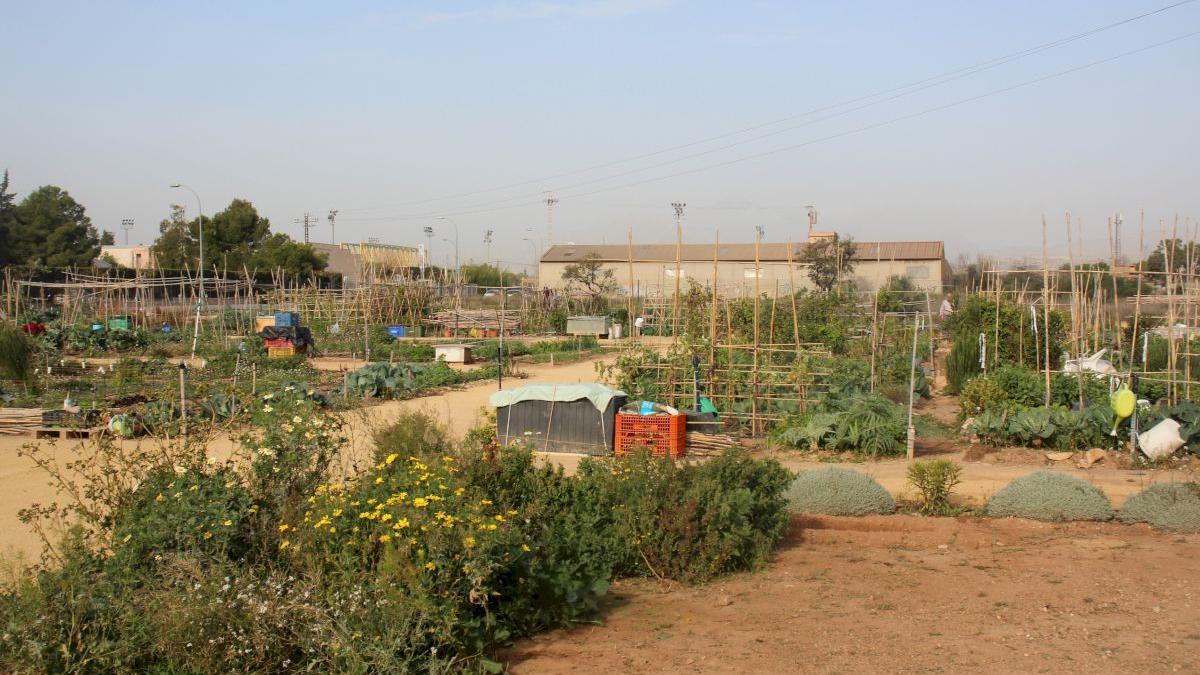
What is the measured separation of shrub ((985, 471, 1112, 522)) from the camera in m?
9.73

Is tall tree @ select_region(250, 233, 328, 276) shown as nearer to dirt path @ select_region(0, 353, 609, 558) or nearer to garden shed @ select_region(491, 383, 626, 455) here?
dirt path @ select_region(0, 353, 609, 558)

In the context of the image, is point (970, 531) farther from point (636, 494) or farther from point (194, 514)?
point (194, 514)

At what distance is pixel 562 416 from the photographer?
547 inches

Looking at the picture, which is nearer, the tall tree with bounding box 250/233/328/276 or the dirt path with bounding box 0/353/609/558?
the dirt path with bounding box 0/353/609/558

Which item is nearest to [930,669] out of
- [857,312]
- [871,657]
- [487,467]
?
[871,657]

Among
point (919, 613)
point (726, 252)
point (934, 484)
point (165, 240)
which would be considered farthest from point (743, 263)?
point (919, 613)

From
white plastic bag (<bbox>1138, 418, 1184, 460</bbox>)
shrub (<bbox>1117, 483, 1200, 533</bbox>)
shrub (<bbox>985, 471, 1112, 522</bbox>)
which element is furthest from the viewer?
white plastic bag (<bbox>1138, 418, 1184, 460</bbox>)

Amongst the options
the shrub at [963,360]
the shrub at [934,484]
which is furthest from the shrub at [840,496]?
the shrub at [963,360]

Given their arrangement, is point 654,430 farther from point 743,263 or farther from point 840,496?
point 743,263

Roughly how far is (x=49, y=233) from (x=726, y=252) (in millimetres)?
41842

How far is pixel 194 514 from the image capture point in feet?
19.5

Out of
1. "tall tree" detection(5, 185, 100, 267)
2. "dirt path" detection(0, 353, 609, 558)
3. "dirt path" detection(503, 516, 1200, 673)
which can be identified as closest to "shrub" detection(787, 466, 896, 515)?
"dirt path" detection(503, 516, 1200, 673)

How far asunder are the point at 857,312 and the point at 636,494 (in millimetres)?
22409

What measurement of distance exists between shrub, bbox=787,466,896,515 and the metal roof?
46673mm
